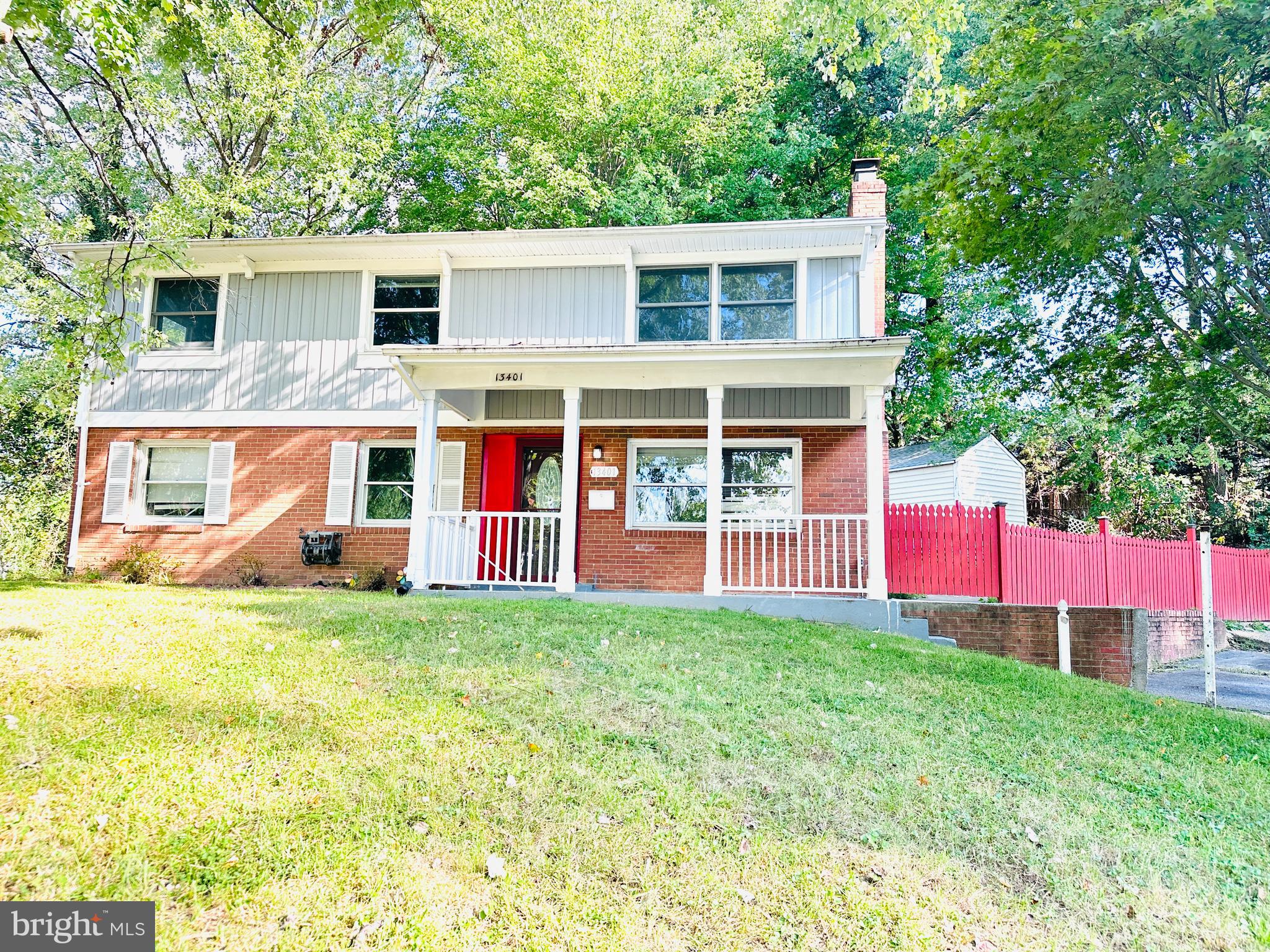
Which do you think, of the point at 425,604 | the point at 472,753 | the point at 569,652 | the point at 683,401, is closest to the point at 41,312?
the point at 425,604

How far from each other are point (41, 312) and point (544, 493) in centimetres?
772

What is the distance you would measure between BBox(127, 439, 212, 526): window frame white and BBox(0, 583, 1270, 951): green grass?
6074 mm

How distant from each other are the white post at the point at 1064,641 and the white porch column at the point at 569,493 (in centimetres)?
561

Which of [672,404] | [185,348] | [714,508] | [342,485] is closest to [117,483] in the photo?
[185,348]

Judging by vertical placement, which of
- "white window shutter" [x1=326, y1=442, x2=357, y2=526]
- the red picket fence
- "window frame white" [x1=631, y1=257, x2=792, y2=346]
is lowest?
the red picket fence

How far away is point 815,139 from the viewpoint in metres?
19.4

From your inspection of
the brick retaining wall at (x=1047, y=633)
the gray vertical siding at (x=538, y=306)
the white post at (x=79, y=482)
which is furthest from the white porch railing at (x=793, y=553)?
the white post at (x=79, y=482)

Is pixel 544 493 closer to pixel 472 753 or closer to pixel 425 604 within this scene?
pixel 425 604

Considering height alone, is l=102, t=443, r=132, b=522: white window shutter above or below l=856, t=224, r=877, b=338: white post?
below

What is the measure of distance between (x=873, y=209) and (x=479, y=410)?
6.66 meters

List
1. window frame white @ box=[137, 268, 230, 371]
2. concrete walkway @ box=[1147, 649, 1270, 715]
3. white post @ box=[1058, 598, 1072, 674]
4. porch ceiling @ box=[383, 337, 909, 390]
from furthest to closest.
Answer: window frame white @ box=[137, 268, 230, 371] → porch ceiling @ box=[383, 337, 909, 390] → concrete walkway @ box=[1147, 649, 1270, 715] → white post @ box=[1058, 598, 1072, 674]

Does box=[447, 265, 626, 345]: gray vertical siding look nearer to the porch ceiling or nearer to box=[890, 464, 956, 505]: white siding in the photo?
the porch ceiling

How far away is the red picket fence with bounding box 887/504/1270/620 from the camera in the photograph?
9797 millimetres

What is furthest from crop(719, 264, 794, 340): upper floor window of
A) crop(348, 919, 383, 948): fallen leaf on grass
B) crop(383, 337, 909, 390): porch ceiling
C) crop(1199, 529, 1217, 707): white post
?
crop(348, 919, 383, 948): fallen leaf on grass
